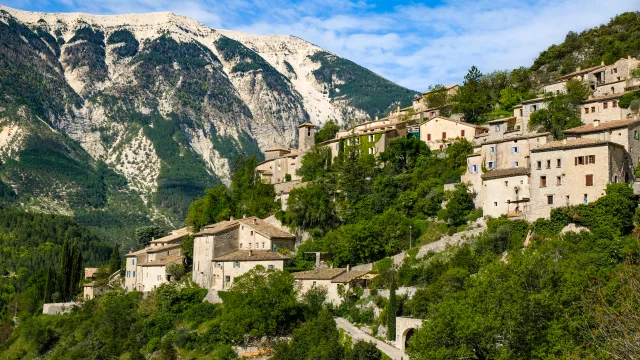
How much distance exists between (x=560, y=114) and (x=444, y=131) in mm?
16180

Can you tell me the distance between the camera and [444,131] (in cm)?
8400

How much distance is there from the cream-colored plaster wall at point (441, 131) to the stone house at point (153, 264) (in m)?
29.6

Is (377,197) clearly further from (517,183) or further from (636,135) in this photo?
(636,135)

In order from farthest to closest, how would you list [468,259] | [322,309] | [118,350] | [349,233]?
1. [118,350]
2. [349,233]
3. [322,309]
4. [468,259]

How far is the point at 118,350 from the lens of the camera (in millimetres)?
72188

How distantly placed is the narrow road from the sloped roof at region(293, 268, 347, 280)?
15.9ft

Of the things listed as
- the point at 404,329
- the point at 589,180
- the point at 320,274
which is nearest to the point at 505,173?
the point at 589,180

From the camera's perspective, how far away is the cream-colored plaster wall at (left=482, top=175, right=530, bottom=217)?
6159 cm

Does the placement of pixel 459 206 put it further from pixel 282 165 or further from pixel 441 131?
pixel 282 165

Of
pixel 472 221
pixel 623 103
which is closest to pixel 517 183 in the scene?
pixel 472 221

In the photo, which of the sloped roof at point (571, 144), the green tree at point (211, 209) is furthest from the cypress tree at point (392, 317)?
the green tree at point (211, 209)

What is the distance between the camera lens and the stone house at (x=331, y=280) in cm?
6166

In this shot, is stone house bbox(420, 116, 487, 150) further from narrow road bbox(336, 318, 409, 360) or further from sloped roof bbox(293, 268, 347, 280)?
narrow road bbox(336, 318, 409, 360)

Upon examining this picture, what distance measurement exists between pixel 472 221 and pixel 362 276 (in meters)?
10.7
